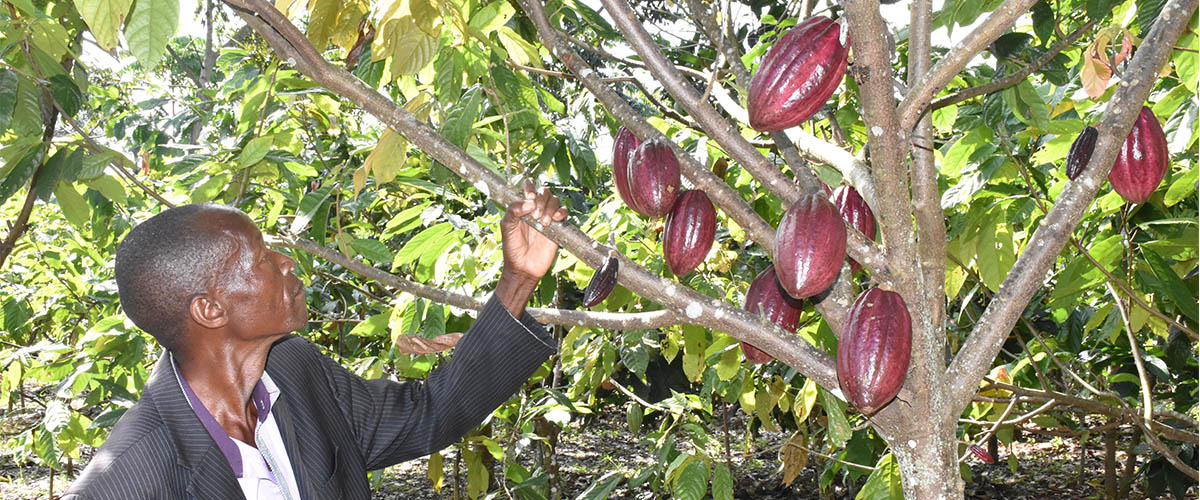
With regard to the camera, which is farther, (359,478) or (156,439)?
(359,478)

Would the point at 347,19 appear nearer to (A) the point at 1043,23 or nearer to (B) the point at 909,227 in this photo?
(B) the point at 909,227

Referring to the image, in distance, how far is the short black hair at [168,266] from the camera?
4.72ft

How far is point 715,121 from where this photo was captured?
3.39 feet

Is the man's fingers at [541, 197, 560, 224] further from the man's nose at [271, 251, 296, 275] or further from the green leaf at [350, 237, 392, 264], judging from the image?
the green leaf at [350, 237, 392, 264]

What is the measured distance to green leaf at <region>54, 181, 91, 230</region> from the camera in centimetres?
214

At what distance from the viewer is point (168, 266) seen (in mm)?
1435

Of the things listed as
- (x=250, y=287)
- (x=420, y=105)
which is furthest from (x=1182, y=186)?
(x=250, y=287)

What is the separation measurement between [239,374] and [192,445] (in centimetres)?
17

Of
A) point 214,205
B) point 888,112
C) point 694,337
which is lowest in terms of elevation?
point 694,337

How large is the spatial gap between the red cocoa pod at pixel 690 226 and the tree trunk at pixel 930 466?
0.33 meters

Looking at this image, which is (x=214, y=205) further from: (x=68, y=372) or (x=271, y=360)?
(x=68, y=372)

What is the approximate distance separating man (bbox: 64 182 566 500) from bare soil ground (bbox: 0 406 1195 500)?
6.75 ft

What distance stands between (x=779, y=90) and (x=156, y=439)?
Answer: 1.00 m

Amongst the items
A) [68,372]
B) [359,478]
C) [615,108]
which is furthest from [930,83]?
[68,372]
